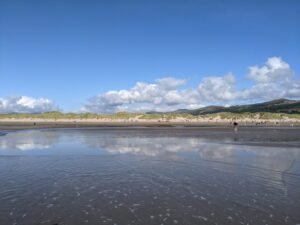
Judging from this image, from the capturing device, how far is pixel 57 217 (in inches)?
424

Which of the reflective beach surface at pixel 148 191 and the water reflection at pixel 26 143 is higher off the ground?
the water reflection at pixel 26 143

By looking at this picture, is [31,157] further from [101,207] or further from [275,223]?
[275,223]

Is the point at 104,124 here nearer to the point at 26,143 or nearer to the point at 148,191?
the point at 26,143

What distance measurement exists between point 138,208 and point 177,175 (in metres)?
6.13

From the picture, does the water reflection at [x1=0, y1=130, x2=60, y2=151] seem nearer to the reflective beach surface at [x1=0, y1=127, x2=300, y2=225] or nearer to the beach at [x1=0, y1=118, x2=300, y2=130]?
the reflective beach surface at [x1=0, y1=127, x2=300, y2=225]

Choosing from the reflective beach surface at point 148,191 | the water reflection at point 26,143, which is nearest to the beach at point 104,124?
the water reflection at point 26,143

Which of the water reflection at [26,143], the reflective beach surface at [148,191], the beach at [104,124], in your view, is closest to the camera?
the reflective beach surface at [148,191]

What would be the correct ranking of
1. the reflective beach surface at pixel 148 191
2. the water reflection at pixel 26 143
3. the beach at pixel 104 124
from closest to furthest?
1. the reflective beach surface at pixel 148 191
2. the water reflection at pixel 26 143
3. the beach at pixel 104 124

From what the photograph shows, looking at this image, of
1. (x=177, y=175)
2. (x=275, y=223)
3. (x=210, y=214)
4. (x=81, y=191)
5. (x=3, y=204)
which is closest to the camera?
(x=275, y=223)

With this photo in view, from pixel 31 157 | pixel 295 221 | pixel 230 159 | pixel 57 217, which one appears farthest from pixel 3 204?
pixel 230 159

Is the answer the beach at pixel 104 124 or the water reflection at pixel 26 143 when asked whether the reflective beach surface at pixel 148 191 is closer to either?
the water reflection at pixel 26 143

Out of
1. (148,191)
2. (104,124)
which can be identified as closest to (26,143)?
(148,191)

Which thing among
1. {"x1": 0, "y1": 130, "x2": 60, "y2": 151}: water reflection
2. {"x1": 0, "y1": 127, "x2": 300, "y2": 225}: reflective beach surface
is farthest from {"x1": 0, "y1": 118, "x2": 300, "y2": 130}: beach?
{"x1": 0, "y1": 127, "x2": 300, "y2": 225}: reflective beach surface

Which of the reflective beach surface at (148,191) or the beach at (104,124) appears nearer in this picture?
the reflective beach surface at (148,191)
